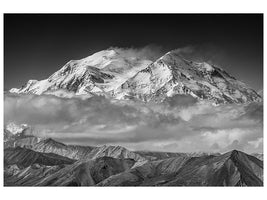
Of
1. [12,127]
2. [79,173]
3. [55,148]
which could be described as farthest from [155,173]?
[55,148]

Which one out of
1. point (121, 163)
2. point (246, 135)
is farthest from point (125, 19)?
point (121, 163)

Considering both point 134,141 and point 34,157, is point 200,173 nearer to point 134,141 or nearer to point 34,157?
point 134,141

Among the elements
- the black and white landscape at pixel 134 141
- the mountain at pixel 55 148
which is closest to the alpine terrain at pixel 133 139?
the black and white landscape at pixel 134 141

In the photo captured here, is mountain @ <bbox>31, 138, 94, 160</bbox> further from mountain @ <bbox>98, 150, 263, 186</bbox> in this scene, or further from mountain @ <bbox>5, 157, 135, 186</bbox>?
mountain @ <bbox>98, 150, 263, 186</bbox>

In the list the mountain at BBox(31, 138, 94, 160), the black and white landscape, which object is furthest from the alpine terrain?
the mountain at BBox(31, 138, 94, 160)

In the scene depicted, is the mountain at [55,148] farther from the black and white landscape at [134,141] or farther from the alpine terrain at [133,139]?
the alpine terrain at [133,139]

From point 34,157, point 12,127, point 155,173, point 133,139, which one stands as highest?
point 133,139

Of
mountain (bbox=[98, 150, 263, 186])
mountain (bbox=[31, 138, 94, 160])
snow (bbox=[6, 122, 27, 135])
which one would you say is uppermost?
mountain (bbox=[31, 138, 94, 160])
